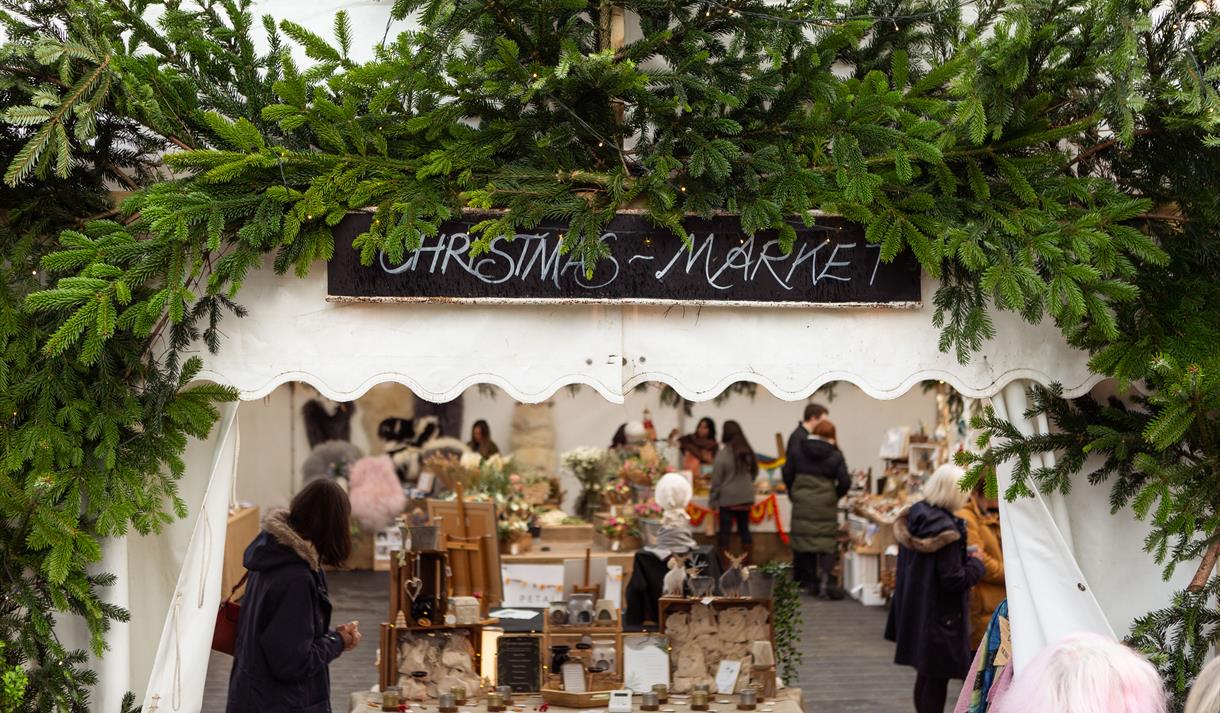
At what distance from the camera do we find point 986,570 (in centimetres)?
612

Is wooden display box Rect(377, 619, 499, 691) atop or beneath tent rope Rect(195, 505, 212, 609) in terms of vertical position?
beneath

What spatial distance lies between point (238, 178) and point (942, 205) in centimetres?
211

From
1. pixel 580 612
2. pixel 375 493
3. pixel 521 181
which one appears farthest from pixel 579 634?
pixel 375 493

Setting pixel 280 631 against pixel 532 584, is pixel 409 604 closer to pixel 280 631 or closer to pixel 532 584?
pixel 280 631

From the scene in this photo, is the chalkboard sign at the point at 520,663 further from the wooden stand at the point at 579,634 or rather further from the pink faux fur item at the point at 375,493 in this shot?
the pink faux fur item at the point at 375,493

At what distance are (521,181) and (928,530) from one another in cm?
298

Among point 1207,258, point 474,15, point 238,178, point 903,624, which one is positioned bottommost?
point 903,624

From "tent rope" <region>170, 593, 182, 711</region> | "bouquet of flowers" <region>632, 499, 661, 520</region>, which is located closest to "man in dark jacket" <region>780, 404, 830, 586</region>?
"bouquet of flowers" <region>632, 499, 661, 520</region>

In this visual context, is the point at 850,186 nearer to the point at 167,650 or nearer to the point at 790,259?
the point at 790,259

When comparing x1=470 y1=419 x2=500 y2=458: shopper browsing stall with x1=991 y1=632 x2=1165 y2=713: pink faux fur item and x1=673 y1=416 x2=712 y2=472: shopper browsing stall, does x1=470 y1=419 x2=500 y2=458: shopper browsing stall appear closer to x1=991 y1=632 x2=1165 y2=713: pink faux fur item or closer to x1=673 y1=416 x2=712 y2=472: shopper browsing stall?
x1=673 y1=416 x2=712 y2=472: shopper browsing stall

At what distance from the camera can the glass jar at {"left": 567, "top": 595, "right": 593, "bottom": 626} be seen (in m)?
4.99

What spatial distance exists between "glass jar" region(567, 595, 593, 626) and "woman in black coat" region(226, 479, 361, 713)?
3.90ft

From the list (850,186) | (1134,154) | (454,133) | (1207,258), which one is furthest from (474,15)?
(1207,258)

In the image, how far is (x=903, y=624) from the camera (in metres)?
6.00
